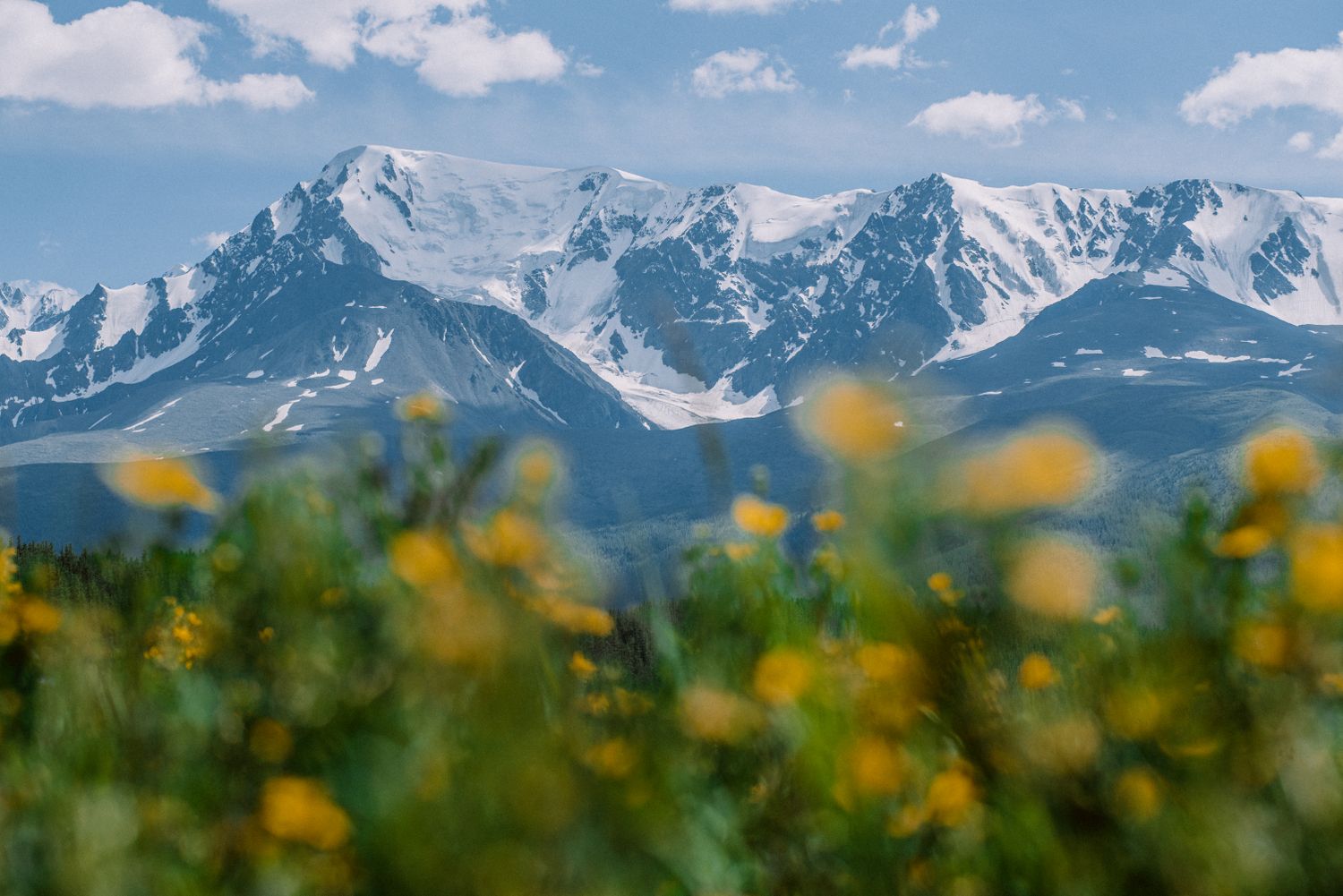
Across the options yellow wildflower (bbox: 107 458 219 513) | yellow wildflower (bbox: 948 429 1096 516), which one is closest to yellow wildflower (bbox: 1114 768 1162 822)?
yellow wildflower (bbox: 948 429 1096 516)

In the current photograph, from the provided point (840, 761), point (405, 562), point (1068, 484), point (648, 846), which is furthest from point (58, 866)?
Result: point (1068, 484)

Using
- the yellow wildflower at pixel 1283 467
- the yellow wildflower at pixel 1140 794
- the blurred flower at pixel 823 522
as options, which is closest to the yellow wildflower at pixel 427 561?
the blurred flower at pixel 823 522

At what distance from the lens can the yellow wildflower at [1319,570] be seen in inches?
41.8

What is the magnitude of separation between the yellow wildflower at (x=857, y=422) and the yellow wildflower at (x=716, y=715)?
810 mm

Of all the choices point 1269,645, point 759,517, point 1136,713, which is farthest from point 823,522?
point 1269,645

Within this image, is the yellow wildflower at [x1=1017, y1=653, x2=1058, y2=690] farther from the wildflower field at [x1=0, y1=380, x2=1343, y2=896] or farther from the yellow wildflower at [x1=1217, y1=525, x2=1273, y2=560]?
the yellow wildflower at [x1=1217, y1=525, x2=1273, y2=560]

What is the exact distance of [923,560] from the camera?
112 cm

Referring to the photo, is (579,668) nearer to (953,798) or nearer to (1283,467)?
(953,798)

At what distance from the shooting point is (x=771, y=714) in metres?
1.59

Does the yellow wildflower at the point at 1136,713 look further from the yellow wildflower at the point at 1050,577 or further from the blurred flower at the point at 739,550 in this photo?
the blurred flower at the point at 739,550

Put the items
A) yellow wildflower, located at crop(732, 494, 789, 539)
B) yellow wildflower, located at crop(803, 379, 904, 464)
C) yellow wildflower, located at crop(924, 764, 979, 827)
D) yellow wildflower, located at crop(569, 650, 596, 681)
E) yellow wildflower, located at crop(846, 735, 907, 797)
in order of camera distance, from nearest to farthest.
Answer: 1. yellow wildflower, located at crop(803, 379, 904, 464)
2. yellow wildflower, located at crop(846, 735, 907, 797)
3. yellow wildflower, located at crop(924, 764, 979, 827)
4. yellow wildflower, located at crop(732, 494, 789, 539)
5. yellow wildflower, located at crop(569, 650, 596, 681)

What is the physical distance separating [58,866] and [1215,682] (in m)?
1.41

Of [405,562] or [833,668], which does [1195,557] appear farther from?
[405,562]

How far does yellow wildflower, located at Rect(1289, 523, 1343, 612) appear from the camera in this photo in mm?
1062
